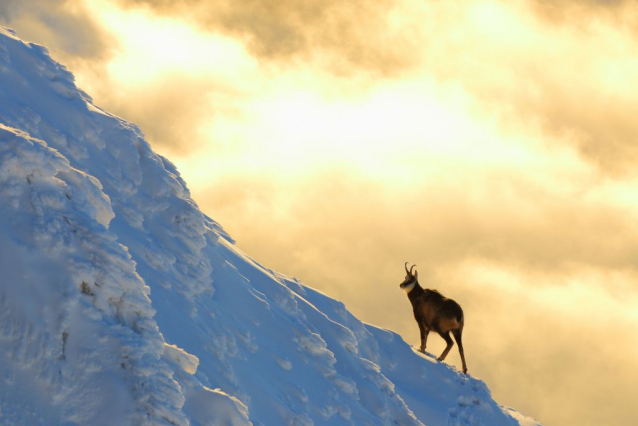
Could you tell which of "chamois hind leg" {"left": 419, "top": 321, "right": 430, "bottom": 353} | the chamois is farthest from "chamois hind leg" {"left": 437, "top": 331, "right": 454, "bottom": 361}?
"chamois hind leg" {"left": 419, "top": 321, "right": 430, "bottom": 353}

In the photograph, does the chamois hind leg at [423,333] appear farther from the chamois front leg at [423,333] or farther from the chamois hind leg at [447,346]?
the chamois hind leg at [447,346]

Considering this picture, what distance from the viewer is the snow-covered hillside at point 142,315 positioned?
45.1 feet

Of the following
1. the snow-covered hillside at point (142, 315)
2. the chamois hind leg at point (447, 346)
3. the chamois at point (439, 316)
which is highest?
the chamois at point (439, 316)

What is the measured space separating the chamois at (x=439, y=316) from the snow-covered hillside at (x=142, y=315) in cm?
139

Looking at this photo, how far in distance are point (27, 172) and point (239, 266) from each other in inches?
536

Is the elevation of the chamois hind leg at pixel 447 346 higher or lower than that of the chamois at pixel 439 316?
lower

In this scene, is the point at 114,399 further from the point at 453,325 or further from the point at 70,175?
the point at 453,325

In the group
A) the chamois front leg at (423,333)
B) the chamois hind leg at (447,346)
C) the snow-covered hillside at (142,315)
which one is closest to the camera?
the snow-covered hillside at (142,315)

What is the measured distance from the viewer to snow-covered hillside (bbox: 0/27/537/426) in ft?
45.1

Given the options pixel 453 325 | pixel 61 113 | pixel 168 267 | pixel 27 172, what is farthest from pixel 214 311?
pixel 453 325

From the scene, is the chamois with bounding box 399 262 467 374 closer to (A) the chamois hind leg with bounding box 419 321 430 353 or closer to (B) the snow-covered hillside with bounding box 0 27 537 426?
(A) the chamois hind leg with bounding box 419 321 430 353

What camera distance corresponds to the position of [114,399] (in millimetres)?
13633

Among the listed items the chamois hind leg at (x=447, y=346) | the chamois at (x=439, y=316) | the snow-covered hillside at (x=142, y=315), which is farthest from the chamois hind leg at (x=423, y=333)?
the snow-covered hillside at (x=142, y=315)

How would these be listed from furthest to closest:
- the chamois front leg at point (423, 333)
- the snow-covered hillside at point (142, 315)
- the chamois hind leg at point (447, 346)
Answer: the chamois front leg at point (423, 333) → the chamois hind leg at point (447, 346) → the snow-covered hillside at point (142, 315)
